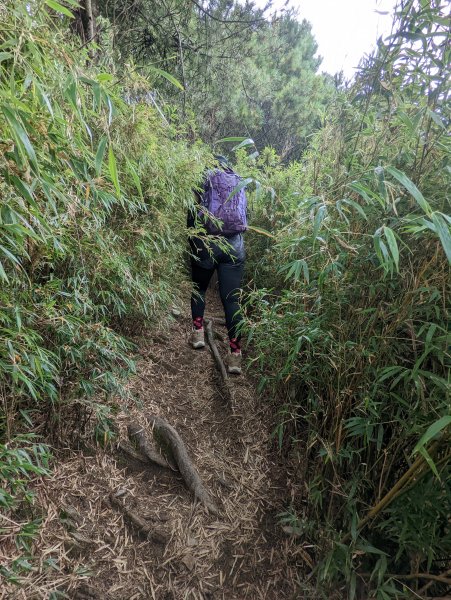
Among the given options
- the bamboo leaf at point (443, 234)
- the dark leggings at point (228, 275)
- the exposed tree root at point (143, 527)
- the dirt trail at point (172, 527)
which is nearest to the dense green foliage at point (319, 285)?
the bamboo leaf at point (443, 234)

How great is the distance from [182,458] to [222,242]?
5.31ft

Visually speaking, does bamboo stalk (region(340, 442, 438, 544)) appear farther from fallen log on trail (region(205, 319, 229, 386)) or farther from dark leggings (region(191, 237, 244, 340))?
dark leggings (region(191, 237, 244, 340))

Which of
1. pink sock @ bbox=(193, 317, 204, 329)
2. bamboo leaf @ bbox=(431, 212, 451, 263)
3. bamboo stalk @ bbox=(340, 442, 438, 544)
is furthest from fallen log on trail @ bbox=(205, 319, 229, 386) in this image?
bamboo leaf @ bbox=(431, 212, 451, 263)

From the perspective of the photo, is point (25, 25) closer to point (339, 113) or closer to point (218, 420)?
point (339, 113)

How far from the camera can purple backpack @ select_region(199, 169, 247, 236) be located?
260 cm

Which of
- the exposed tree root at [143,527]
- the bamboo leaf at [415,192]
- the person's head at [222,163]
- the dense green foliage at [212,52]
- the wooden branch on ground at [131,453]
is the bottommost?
the exposed tree root at [143,527]

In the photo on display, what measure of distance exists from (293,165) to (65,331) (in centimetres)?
315

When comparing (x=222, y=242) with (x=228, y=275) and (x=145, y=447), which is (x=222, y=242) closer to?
(x=228, y=275)

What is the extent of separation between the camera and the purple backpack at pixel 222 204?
2.60m

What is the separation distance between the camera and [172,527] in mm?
1660

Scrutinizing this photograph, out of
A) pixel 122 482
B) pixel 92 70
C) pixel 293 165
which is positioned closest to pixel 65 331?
pixel 122 482

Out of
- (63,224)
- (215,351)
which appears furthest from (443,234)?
(215,351)

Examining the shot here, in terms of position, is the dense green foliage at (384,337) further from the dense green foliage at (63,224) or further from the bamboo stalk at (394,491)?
the dense green foliage at (63,224)

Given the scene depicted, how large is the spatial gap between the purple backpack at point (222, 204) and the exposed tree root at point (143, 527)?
1.93 metres
